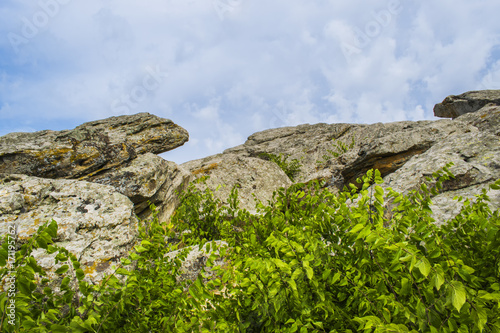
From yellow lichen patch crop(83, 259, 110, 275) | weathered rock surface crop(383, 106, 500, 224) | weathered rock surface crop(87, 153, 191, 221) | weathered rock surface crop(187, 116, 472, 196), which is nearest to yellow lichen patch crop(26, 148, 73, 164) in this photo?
weathered rock surface crop(87, 153, 191, 221)

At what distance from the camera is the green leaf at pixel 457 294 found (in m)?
1.46

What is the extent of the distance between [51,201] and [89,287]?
4114 millimetres

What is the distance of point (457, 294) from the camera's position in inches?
59.6

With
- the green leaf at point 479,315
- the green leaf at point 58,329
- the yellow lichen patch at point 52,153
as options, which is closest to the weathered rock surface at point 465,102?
the green leaf at point 479,315

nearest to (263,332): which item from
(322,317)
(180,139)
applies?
(322,317)

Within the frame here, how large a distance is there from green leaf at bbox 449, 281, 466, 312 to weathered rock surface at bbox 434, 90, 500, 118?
92.8 ft

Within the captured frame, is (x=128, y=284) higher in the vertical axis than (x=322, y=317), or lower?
higher

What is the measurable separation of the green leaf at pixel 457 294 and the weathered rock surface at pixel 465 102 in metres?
28.3

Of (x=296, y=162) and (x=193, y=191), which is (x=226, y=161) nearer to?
(x=193, y=191)

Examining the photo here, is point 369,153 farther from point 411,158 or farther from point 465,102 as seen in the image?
point 465,102

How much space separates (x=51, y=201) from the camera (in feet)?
18.8

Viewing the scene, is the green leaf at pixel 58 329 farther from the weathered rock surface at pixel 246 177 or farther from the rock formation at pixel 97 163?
the weathered rock surface at pixel 246 177

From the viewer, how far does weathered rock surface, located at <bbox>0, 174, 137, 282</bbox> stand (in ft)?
15.3

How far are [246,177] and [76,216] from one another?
706 cm
